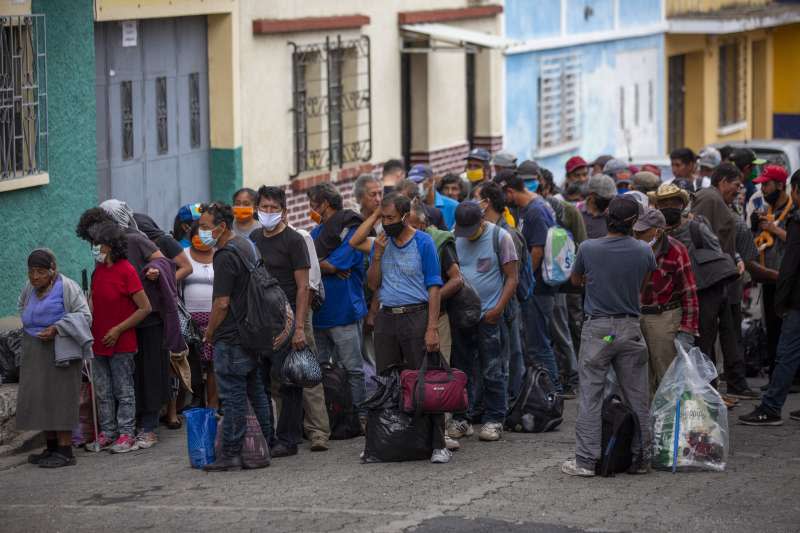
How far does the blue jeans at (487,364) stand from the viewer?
11.0m

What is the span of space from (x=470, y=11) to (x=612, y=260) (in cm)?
1308

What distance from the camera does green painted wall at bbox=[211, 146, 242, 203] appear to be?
53.9 ft

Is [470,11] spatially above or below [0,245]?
above

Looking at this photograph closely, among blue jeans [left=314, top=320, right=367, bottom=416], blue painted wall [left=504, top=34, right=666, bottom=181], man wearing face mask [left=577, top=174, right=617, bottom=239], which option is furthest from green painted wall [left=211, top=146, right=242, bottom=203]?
blue painted wall [left=504, top=34, right=666, bottom=181]

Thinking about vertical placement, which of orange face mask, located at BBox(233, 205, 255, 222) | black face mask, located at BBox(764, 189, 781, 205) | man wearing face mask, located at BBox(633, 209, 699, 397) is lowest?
man wearing face mask, located at BBox(633, 209, 699, 397)

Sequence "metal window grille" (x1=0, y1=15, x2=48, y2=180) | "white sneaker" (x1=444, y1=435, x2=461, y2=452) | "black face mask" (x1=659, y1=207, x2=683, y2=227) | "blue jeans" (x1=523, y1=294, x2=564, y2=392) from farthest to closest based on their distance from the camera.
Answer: "metal window grille" (x1=0, y1=15, x2=48, y2=180) → "blue jeans" (x1=523, y1=294, x2=564, y2=392) → "black face mask" (x1=659, y1=207, x2=683, y2=227) → "white sneaker" (x1=444, y1=435, x2=461, y2=452)

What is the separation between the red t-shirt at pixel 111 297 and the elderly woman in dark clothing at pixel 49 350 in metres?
0.26

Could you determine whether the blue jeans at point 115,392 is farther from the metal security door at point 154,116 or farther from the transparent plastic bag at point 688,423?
the metal security door at point 154,116

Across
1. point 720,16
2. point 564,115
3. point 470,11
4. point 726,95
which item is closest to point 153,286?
point 470,11

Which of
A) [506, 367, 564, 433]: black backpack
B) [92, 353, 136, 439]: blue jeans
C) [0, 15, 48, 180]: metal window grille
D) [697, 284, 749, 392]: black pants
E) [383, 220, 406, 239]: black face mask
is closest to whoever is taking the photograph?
[383, 220, 406, 239]: black face mask

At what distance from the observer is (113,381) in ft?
35.6

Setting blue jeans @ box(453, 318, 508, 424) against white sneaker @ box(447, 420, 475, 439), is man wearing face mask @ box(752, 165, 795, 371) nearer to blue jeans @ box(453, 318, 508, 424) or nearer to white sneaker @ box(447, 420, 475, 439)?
blue jeans @ box(453, 318, 508, 424)

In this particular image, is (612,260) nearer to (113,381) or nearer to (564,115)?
(113,381)

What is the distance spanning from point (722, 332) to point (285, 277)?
407cm
